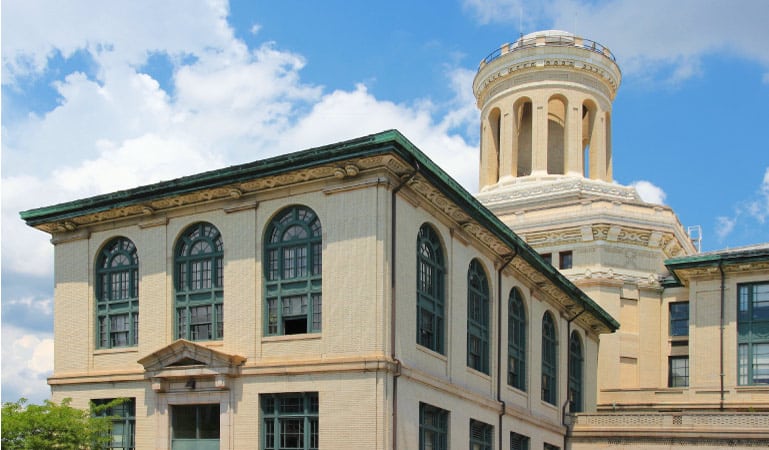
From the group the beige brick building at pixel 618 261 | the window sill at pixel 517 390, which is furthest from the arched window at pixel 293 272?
the beige brick building at pixel 618 261

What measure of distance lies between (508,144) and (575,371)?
18.8 meters

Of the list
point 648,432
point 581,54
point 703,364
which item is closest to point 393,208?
point 648,432

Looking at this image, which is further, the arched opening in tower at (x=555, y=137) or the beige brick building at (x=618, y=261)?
the arched opening in tower at (x=555, y=137)

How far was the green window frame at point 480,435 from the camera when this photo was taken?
35.0m

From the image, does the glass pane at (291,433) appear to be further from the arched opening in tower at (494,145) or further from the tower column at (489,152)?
the arched opening in tower at (494,145)

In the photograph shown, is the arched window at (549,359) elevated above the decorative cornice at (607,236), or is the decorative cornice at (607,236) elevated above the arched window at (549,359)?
the decorative cornice at (607,236)

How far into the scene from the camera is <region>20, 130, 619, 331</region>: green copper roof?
95.3ft

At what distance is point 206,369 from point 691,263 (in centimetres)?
2780

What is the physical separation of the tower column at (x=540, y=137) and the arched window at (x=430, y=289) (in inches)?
1160

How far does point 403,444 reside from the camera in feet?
96.1

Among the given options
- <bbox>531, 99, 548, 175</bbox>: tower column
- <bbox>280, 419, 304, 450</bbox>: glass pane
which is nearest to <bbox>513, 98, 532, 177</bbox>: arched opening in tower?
<bbox>531, 99, 548, 175</bbox>: tower column

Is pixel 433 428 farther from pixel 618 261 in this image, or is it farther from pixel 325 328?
pixel 618 261

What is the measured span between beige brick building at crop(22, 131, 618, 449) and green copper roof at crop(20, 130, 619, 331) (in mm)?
51

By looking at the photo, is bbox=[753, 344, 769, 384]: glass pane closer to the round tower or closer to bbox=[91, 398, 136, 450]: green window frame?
the round tower
